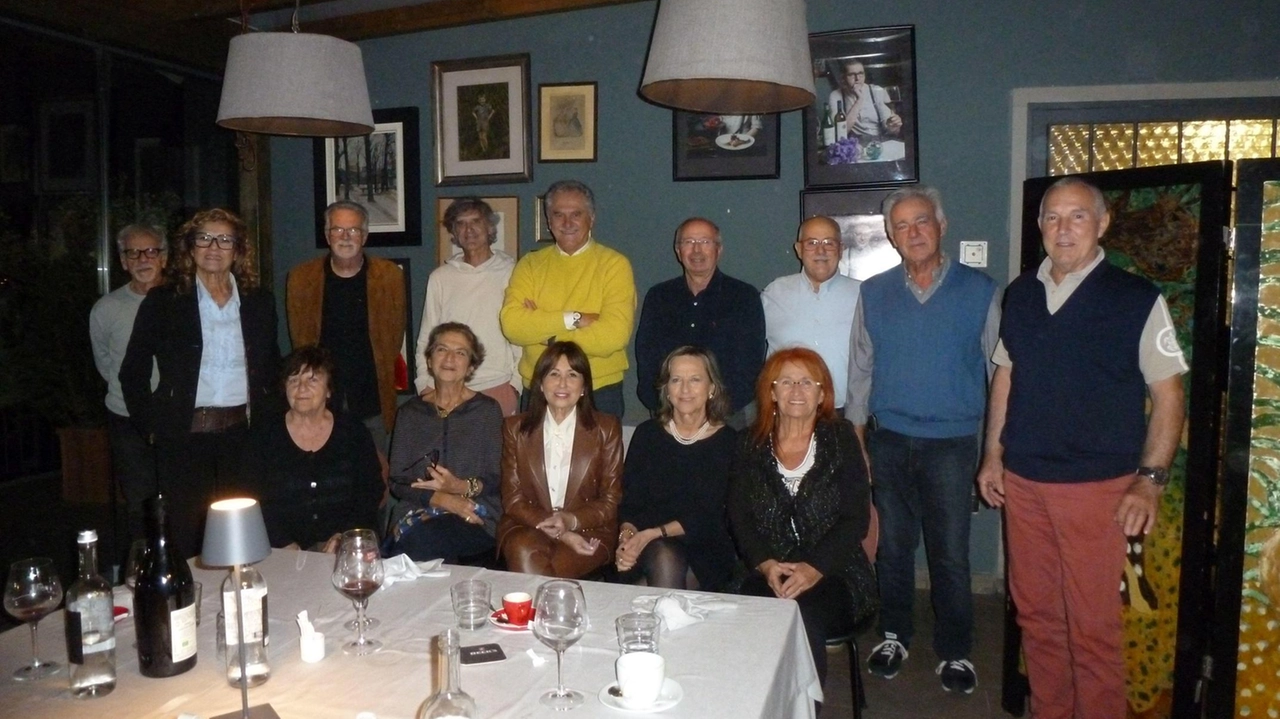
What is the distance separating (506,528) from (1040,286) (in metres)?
1.76

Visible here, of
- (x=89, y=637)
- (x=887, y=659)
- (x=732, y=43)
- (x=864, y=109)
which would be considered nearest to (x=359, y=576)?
(x=89, y=637)

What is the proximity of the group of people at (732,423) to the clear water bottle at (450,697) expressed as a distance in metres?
1.35

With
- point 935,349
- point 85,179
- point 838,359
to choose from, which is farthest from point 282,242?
point 935,349

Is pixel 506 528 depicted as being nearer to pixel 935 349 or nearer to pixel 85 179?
pixel 935 349

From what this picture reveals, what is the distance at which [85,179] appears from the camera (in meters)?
4.54

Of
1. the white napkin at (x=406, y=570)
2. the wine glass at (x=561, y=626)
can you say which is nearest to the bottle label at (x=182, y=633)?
the white napkin at (x=406, y=570)

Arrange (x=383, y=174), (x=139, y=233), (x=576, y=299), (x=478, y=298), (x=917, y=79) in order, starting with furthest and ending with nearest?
(x=383, y=174) < (x=917, y=79) < (x=478, y=298) < (x=139, y=233) < (x=576, y=299)

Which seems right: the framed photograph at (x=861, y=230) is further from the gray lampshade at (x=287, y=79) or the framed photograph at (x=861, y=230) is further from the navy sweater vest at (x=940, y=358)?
the gray lampshade at (x=287, y=79)

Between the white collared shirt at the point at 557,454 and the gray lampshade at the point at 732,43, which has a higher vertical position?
the gray lampshade at the point at 732,43

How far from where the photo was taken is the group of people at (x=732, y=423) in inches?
96.2

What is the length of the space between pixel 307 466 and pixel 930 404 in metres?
2.01

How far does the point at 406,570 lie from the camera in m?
1.98

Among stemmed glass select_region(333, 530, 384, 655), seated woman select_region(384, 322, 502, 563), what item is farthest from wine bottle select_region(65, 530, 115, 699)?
seated woman select_region(384, 322, 502, 563)

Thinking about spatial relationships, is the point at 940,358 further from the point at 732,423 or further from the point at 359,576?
the point at 359,576
